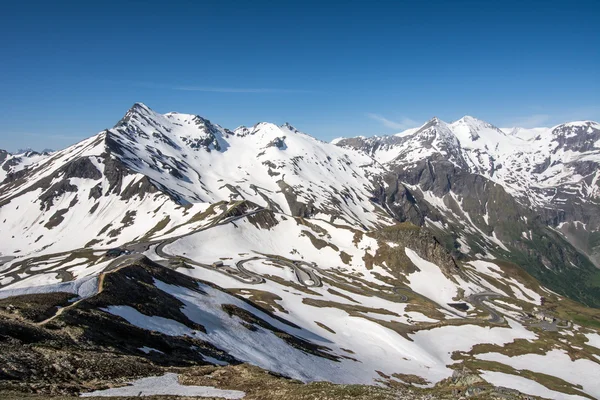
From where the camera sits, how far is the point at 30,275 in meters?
159

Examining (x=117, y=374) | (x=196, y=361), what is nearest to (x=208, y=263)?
(x=196, y=361)

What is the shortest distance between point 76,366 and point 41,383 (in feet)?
13.5

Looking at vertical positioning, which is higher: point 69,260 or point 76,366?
point 76,366

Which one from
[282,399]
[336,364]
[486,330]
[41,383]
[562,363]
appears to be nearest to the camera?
[41,383]

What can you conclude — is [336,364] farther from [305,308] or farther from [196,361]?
[305,308]

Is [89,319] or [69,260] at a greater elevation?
[89,319]

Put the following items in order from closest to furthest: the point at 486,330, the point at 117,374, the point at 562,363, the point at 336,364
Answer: the point at 117,374 < the point at 336,364 < the point at 562,363 < the point at 486,330

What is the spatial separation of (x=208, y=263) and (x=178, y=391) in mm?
137127

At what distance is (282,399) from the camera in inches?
1085

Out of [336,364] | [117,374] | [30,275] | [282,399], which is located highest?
[282,399]

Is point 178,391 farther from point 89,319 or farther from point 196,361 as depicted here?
point 89,319

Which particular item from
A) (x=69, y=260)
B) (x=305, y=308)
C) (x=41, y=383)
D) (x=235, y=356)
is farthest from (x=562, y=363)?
(x=69, y=260)

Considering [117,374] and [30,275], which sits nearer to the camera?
[117,374]

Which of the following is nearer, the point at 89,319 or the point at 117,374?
the point at 117,374
